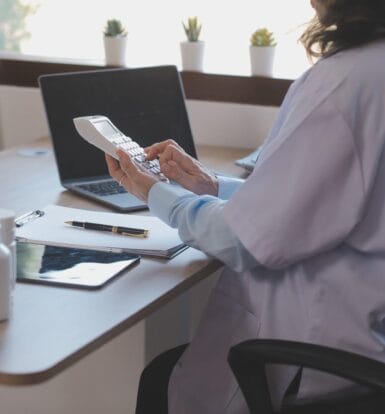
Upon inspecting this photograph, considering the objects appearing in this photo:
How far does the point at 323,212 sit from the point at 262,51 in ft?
3.79

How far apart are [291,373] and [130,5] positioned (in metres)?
1.44

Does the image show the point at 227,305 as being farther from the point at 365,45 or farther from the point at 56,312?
the point at 365,45

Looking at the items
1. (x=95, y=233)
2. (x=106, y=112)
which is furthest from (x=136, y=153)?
(x=106, y=112)

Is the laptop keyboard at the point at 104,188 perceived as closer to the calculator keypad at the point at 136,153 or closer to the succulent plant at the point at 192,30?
the calculator keypad at the point at 136,153

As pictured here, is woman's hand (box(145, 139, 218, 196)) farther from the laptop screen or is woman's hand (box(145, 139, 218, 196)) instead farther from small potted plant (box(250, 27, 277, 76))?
small potted plant (box(250, 27, 277, 76))

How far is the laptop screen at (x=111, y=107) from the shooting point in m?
1.79

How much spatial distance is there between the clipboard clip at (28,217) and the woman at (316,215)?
0.25 metres

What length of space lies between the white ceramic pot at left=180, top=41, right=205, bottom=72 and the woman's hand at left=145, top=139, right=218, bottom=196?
2.79 ft

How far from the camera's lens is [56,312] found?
1.11 meters

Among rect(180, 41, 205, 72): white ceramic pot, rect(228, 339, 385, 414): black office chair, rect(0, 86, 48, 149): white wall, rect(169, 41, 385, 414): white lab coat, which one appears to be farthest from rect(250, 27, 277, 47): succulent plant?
rect(228, 339, 385, 414): black office chair

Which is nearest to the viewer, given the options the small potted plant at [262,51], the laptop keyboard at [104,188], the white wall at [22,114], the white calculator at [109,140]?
the white calculator at [109,140]

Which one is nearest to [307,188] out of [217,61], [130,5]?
[217,61]

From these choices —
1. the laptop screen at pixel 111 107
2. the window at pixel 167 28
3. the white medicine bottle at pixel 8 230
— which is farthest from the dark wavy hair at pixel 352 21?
the window at pixel 167 28

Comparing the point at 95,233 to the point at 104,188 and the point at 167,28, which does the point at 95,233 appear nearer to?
the point at 104,188
